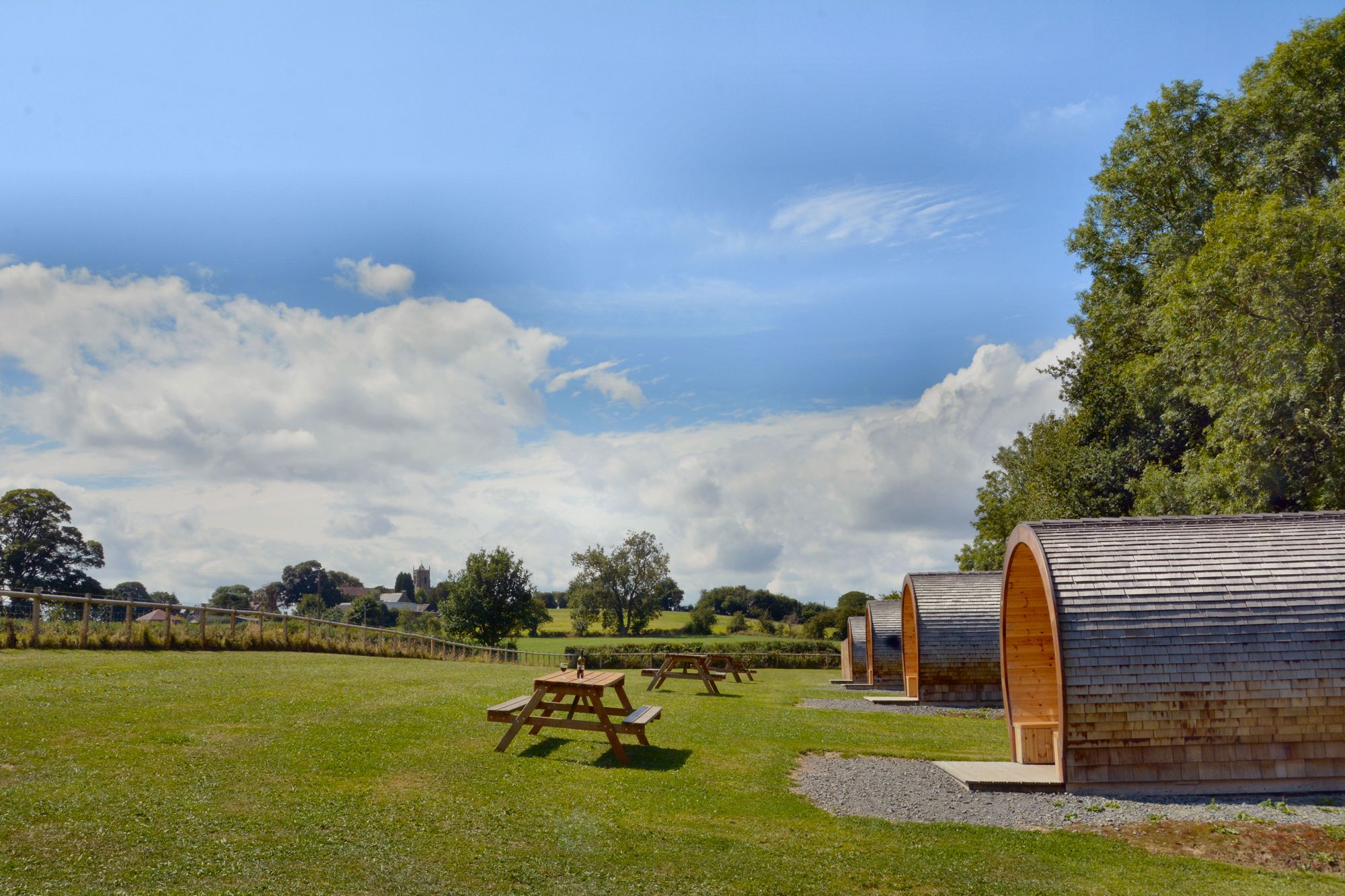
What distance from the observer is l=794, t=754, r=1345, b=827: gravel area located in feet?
30.5

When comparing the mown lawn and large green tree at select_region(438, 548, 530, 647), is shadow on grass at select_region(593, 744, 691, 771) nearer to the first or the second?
the mown lawn

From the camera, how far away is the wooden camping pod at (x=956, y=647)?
24266mm

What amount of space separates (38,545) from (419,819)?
6420cm

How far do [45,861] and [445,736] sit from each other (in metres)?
5.98

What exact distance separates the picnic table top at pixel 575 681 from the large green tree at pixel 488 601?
49.6 meters

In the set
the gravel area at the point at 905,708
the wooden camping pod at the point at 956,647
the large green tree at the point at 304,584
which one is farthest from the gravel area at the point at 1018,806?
the large green tree at the point at 304,584

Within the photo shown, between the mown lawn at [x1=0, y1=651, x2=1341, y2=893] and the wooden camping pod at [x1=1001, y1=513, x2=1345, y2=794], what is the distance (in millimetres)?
2662

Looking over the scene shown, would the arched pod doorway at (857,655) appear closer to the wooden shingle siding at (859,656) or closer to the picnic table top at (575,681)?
the wooden shingle siding at (859,656)

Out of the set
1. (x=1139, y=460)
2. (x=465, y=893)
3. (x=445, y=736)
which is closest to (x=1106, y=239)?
(x=1139, y=460)

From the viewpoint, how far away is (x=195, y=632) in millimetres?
21641

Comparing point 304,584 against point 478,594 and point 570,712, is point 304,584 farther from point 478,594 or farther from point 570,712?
point 570,712

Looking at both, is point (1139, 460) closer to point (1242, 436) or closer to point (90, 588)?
point (1242, 436)

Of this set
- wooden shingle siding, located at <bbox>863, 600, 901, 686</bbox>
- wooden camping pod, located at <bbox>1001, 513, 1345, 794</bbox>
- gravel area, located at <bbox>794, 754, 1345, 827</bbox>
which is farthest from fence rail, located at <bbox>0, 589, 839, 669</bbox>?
wooden camping pod, located at <bbox>1001, 513, 1345, 794</bbox>

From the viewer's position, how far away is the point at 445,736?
11.5 m
